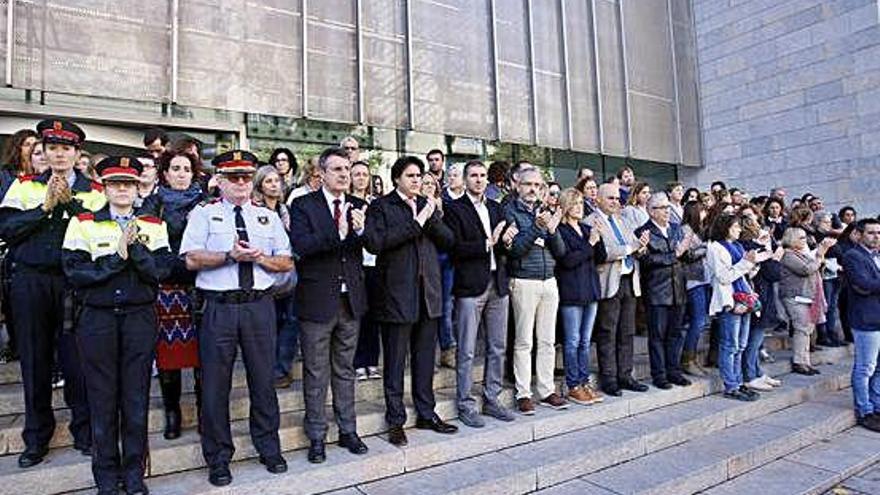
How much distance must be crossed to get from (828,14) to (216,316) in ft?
43.0

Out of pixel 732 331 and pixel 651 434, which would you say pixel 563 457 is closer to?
pixel 651 434

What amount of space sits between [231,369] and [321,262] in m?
0.90

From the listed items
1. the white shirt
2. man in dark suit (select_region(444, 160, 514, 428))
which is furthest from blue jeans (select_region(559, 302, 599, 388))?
the white shirt

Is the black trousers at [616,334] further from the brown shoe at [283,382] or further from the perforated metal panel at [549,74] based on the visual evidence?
the perforated metal panel at [549,74]

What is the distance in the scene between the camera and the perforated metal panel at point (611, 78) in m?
12.9

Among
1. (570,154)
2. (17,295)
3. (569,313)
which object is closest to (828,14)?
(570,154)

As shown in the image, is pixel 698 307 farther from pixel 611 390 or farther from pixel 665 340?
pixel 611 390

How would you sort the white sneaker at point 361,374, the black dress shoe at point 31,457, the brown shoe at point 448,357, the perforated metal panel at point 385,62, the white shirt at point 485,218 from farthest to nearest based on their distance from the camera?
1. the perforated metal panel at point 385,62
2. the brown shoe at point 448,357
3. the white sneaker at point 361,374
4. the white shirt at point 485,218
5. the black dress shoe at point 31,457

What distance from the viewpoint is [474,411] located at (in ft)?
15.3

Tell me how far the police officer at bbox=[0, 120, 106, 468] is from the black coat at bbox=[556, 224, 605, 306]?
371 centimetres

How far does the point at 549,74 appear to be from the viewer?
1227 cm

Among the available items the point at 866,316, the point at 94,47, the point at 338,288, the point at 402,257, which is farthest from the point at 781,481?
the point at 94,47

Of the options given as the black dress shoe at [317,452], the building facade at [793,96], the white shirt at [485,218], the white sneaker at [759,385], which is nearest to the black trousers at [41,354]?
the black dress shoe at [317,452]

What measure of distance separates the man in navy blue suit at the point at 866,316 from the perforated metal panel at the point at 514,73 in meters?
6.83
